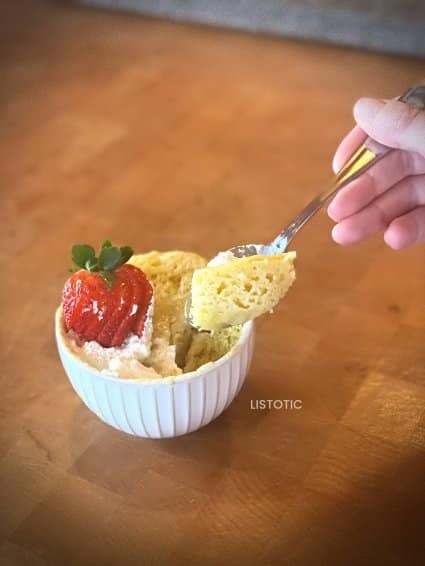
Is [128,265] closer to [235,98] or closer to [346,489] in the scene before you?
[346,489]

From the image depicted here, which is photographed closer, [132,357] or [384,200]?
[132,357]

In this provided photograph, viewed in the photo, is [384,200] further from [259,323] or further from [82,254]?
[82,254]

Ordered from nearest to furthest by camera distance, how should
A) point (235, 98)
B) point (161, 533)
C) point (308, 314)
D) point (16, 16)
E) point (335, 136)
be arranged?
point (161, 533)
point (308, 314)
point (335, 136)
point (235, 98)
point (16, 16)

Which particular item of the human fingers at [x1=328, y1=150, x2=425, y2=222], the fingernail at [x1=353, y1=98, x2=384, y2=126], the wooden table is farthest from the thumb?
the wooden table

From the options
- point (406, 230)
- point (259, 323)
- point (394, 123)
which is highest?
point (394, 123)

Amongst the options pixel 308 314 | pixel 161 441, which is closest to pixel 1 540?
pixel 161 441

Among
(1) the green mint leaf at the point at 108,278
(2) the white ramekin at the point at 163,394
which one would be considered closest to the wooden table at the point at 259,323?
(2) the white ramekin at the point at 163,394

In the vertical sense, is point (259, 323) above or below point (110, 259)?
below

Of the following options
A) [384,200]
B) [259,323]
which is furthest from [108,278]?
[384,200]
